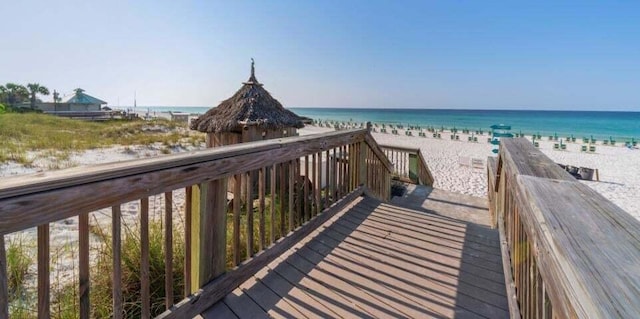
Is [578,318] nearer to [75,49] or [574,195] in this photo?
[574,195]

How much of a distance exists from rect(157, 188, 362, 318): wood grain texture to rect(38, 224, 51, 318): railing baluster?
1.99ft

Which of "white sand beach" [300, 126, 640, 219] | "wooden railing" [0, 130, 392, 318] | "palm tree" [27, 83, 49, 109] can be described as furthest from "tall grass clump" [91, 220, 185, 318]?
"palm tree" [27, 83, 49, 109]

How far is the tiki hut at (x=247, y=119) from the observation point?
6223 millimetres

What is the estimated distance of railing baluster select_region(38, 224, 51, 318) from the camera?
1176 mm

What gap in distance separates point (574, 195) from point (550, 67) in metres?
61.5

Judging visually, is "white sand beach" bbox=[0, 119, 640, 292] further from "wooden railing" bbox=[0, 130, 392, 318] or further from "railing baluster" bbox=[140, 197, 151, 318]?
"railing baluster" bbox=[140, 197, 151, 318]

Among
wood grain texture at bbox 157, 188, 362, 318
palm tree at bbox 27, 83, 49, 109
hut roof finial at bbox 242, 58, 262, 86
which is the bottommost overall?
wood grain texture at bbox 157, 188, 362, 318

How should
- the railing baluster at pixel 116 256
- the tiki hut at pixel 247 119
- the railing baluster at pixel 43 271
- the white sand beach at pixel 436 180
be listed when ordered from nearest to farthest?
the railing baluster at pixel 43 271, the railing baluster at pixel 116 256, the white sand beach at pixel 436 180, the tiki hut at pixel 247 119

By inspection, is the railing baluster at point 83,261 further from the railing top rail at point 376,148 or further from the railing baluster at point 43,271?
the railing top rail at point 376,148

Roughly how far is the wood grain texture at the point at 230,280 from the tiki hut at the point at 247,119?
3.50m

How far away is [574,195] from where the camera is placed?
119cm

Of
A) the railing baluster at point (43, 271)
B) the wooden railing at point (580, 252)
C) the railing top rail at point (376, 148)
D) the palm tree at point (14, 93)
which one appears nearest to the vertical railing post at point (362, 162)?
the railing top rail at point (376, 148)

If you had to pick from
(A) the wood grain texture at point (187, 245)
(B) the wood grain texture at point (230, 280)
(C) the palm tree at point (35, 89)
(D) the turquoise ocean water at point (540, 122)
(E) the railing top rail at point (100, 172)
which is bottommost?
(B) the wood grain texture at point (230, 280)

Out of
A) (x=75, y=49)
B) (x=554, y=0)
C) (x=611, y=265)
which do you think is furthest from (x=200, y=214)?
(x=554, y=0)
